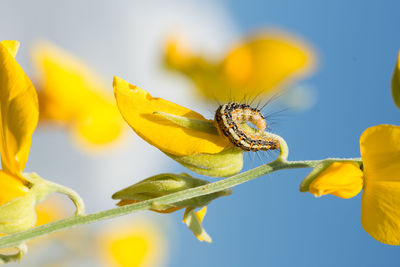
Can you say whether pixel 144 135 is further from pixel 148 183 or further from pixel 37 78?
pixel 37 78

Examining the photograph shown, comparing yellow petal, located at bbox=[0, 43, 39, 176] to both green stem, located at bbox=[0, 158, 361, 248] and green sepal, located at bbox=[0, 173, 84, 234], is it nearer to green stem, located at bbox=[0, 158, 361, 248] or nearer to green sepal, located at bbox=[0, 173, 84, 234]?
green sepal, located at bbox=[0, 173, 84, 234]

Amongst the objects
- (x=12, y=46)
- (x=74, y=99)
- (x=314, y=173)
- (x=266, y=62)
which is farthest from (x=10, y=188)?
(x=266, y=62)

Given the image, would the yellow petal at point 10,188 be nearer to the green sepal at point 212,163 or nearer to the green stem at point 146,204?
the green stem at point 146,204

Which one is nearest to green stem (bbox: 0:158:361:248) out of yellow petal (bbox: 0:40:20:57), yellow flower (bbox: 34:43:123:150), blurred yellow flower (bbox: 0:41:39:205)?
blurred yellow flower (bbox: 0:41:39:205)

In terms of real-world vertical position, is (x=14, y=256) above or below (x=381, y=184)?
below

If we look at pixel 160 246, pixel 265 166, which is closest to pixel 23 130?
pixel 265 166

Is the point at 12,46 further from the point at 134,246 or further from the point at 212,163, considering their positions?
the point at 134,246
